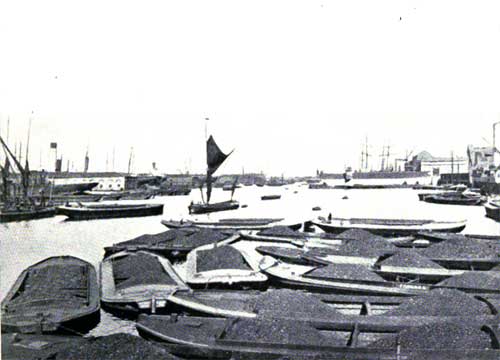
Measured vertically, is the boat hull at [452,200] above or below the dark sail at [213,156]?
below

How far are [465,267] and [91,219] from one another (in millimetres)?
36520

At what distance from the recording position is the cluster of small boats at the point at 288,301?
7332 millimetres

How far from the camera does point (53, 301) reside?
11.0 m

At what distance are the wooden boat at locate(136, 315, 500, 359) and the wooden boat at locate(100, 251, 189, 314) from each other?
3.04 meters

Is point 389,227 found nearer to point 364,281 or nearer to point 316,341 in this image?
point 364,281

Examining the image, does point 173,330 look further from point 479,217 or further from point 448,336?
point 479,217

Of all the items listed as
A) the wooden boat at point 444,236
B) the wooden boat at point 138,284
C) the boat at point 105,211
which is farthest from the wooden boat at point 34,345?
the boat at point 105,211

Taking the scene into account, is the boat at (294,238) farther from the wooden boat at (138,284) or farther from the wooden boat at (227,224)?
the wooden boat at (138,284)

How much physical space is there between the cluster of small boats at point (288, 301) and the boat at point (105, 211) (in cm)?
2738

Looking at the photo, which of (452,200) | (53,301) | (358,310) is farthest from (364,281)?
(452,200)

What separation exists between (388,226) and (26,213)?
29.7m

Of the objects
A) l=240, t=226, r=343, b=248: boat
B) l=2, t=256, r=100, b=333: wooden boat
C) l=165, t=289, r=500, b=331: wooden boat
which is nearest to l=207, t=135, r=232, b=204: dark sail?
l=240, t=226, r=343, b=248: boat

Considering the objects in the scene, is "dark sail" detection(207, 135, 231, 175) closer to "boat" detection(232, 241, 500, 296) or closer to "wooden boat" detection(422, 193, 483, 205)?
"boat" detection(232, 241, 500, 296)

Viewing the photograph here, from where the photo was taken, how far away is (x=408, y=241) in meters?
22.1
